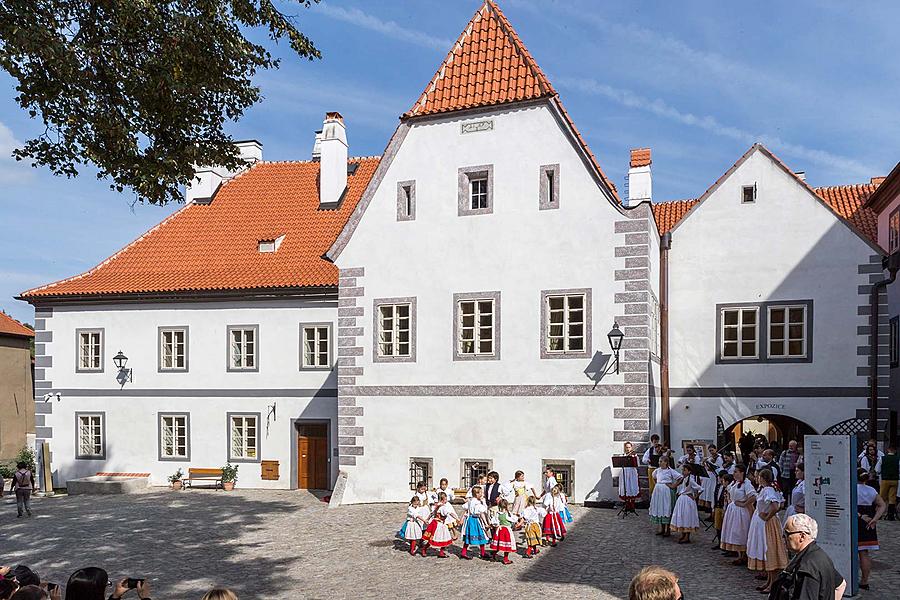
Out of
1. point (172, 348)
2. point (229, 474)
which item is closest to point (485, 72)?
point (172, 348)

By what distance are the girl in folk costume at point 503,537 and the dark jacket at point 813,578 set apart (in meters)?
8.56

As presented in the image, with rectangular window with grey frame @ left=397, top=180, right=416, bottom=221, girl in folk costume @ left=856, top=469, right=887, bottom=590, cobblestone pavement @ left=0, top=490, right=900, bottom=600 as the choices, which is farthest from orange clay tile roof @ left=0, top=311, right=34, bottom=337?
girl in folk costume @ left=856, top=469, right=887, bottom=590

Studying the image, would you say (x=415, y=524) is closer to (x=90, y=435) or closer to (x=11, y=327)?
(x=90, y=435)

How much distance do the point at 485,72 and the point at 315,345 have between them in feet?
33.2

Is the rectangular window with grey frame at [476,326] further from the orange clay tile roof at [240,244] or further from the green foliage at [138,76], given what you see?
the green foliage at [138,76]

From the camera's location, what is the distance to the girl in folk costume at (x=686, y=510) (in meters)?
15.6

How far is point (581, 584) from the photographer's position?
12.8 m

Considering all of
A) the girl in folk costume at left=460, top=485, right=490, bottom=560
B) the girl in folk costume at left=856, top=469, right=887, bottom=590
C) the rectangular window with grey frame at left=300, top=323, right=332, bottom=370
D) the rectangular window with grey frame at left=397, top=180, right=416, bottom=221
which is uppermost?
the rectangular window with grey frame at left=397, top=180, right=416, bottom=221

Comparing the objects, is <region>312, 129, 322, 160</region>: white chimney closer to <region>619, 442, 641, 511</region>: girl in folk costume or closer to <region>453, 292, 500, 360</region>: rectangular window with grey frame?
<region>453, 292, 500, 360</region>: rectangular window with grey frame

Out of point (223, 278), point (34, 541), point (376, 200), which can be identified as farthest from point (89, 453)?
point (376, 200)

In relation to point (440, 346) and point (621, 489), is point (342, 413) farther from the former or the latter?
point (621, 489)

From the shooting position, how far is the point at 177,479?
26.6 m

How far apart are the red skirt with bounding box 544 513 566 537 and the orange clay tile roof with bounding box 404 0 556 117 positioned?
34.3ft

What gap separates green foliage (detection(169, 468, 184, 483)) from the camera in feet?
87.5
